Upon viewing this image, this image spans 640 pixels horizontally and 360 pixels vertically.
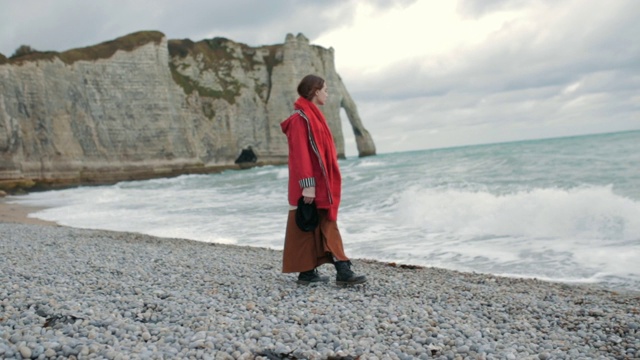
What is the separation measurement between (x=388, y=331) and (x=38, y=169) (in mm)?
34974

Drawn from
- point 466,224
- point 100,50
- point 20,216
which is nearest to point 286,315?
point 466,224

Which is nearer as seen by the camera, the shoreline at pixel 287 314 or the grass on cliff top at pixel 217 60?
the shoreline at pixel 287 314

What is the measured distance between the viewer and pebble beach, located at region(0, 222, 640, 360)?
3156mm

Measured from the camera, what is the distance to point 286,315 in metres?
4.00

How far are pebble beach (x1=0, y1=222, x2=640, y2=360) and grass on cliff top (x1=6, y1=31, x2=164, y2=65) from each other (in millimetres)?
33957

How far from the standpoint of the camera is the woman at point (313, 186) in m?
4.92

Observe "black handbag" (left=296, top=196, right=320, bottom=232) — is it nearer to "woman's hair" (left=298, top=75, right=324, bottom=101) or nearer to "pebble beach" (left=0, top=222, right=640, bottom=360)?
"pebble beach" (left=0, top=222, right=640, bottom=360)

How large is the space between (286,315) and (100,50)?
41.0 metres

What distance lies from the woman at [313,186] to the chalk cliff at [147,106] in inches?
1207

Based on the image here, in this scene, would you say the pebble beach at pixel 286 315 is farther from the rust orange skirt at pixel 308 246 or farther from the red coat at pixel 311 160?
the red coat at pixel 311 160

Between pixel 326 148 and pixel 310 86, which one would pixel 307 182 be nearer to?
pixel 326 148

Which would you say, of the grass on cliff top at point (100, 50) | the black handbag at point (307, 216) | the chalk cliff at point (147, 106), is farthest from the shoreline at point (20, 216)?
the grass on cliff top at point (100, 50)

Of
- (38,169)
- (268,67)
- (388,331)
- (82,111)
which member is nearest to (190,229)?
(388,331)

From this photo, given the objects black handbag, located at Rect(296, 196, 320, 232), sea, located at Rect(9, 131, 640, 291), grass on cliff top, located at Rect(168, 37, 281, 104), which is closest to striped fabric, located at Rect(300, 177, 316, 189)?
black handbag, located at Rect(296, 196, 320, 232)
